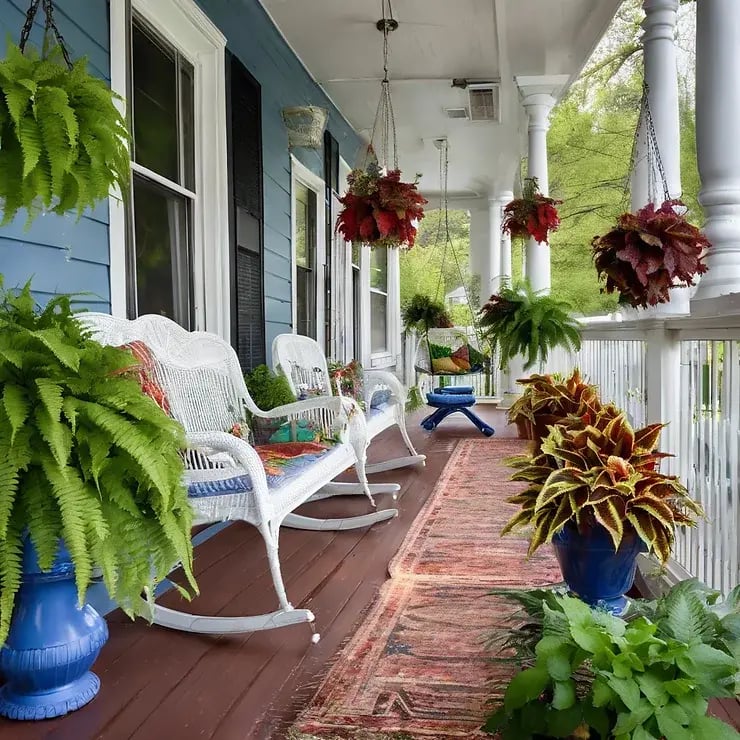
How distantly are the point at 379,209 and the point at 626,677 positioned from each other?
3.20 m

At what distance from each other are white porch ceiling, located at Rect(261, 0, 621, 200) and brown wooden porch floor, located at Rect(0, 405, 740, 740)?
317 centimetres

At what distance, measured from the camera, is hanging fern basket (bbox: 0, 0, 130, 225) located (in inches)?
58.5

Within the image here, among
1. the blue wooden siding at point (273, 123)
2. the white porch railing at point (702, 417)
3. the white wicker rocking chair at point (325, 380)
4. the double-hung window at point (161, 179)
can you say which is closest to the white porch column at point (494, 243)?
the blue wooden siding at point (273, 123)

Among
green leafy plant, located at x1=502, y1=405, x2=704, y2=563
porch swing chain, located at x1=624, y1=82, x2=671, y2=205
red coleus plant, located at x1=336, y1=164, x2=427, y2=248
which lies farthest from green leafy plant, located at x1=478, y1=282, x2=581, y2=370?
green leafy plant, located at x1=502, y1=405, x2=704, y2=563

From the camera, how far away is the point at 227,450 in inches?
85.7

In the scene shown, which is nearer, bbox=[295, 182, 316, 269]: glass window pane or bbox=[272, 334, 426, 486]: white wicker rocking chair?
bbox=[272, 334, 426, 486]: white wicker rocking chair

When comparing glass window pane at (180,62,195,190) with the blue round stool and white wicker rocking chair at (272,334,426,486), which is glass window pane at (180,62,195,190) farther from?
the blue round stool

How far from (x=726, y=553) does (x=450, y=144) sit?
645 centimetres

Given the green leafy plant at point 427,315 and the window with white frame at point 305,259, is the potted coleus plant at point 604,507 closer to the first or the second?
the window with white frame at point 305,259

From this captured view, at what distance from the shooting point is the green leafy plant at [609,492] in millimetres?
1490

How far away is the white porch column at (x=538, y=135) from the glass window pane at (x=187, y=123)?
3.28 meters

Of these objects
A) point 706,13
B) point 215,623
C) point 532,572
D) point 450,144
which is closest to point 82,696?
point 215,623

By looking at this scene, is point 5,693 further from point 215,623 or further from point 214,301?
point 214,301

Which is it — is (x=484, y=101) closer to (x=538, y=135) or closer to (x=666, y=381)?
(x=538, y=135)
